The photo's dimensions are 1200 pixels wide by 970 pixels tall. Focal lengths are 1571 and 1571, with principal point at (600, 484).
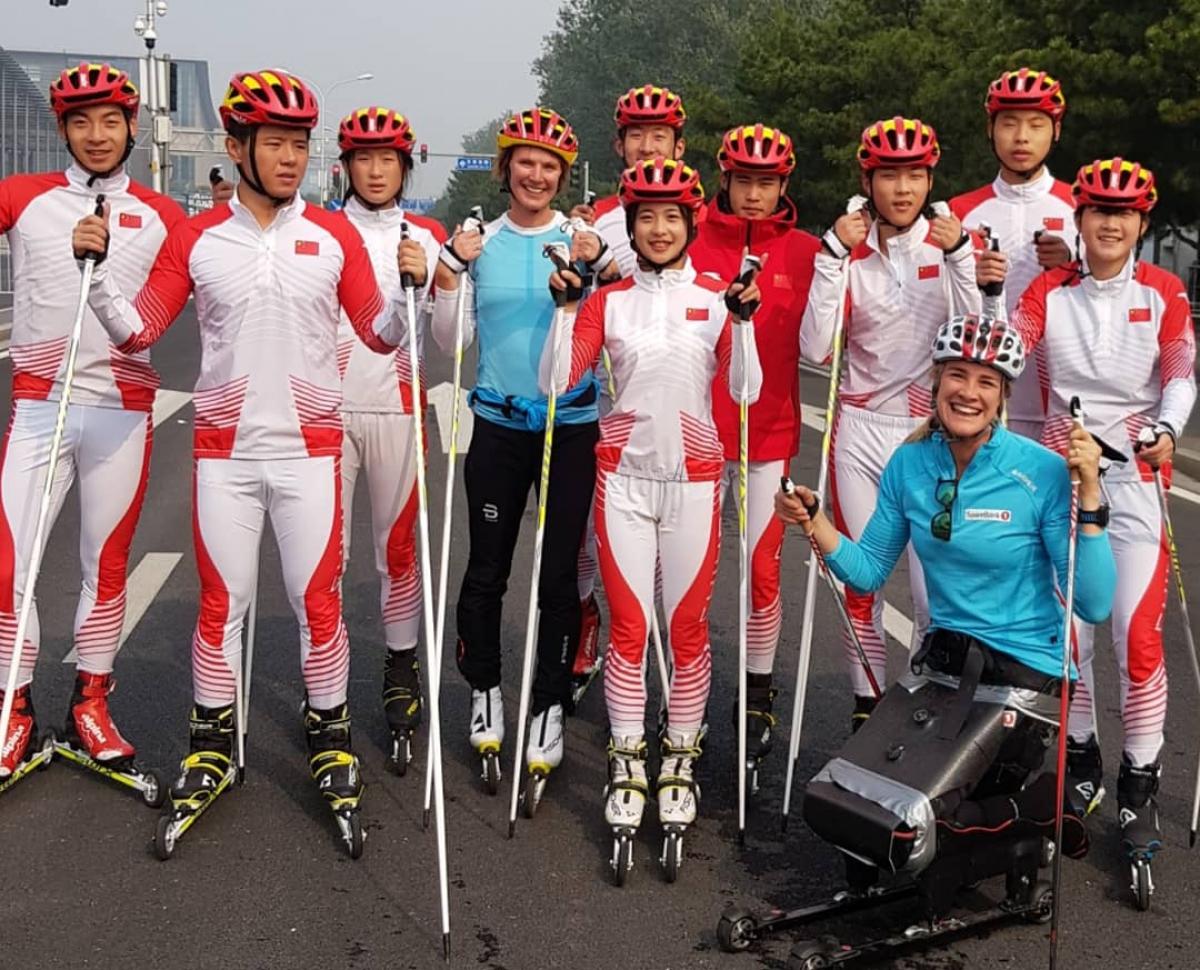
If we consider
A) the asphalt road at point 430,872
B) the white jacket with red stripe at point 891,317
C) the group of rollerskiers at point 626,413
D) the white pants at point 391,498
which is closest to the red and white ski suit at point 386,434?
the white pants at point 391,498

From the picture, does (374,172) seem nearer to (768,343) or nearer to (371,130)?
(371,130)

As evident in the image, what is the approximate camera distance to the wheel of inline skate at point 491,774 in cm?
618

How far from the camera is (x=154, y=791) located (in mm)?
5898

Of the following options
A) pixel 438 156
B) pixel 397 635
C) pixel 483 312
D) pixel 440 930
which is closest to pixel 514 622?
pixel 397 635

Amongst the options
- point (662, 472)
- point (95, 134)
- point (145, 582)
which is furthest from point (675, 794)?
point (145, 582)

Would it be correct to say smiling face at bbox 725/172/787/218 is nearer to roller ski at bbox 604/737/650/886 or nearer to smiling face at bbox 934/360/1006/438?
smiling face at bbox 934/360/1006/438

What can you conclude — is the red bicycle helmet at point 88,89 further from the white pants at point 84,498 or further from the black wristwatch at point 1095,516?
the black wristwatch at point 1095,516

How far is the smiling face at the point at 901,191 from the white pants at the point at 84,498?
301 cm

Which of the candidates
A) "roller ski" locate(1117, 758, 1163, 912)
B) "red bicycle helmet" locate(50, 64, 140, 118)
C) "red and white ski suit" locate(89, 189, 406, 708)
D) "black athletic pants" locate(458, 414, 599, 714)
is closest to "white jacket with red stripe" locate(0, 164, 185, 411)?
"red bicycle helmet" locate(50, 64, 140, 118)

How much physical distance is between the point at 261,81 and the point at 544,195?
123 centimetres

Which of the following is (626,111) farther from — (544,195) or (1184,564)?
(1184,564)

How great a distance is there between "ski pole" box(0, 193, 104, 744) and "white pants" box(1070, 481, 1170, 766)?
372 centimetres

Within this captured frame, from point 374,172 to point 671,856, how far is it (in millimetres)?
3173

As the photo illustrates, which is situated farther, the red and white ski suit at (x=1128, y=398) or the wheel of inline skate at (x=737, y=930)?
the red and white ski suit at (x=1128, y=398)
